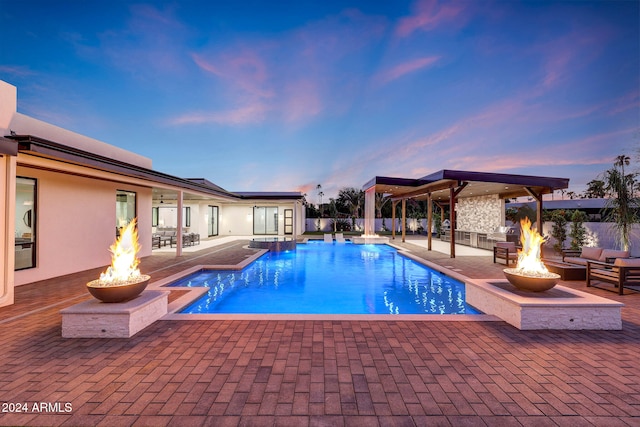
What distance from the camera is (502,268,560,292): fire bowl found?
437 centimetres

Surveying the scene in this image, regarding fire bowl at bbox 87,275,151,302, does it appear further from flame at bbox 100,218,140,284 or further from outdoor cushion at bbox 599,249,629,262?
outdoor cushion at bbox 599,249,629,262

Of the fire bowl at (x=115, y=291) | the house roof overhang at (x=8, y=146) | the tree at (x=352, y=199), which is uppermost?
the tree at (x=352, y=199)

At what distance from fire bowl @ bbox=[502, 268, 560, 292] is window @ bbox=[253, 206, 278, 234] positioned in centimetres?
2061

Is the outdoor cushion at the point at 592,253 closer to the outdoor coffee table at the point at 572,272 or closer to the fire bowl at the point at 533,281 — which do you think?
the outdoor coffee table at the point at 572,272

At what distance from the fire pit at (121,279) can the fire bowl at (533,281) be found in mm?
6086

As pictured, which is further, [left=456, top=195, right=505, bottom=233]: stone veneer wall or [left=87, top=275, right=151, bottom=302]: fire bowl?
[left=456, top=195, right=505, bottom=233]: stone veneer wall

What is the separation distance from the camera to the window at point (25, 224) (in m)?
7.07

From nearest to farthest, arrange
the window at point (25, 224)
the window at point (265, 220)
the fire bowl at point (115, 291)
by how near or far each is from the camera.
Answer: the fire bowl at point (115, 291) < the window at point (25, 224) < the window at point (265, 220)

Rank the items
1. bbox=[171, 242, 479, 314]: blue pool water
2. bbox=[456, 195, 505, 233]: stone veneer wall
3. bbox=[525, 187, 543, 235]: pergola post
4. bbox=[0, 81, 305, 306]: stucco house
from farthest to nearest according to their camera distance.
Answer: bbox=[456, 195, 505, 233]: stone veneer wall, bbox=[525, 187, 543, 235]: pergola post, bbox=[171, 242, 479, 314]: blue pool water, bbox=[0, 81, 305, 306]: stucco house

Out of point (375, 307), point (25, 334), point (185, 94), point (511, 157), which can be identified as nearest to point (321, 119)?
point (185, 94)

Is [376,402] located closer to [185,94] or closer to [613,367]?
[613,367]

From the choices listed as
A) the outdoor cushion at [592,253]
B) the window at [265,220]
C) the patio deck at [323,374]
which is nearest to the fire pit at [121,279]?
the patio deck at [323,374]

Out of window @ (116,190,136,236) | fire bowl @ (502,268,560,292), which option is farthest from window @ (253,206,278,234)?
fire bowl @ (502,268,560,292)

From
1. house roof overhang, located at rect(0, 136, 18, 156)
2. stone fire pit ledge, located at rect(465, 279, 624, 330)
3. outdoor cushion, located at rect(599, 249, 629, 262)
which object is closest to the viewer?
stone fire pit ledge, located at rect(465, 279, 624, 330)
